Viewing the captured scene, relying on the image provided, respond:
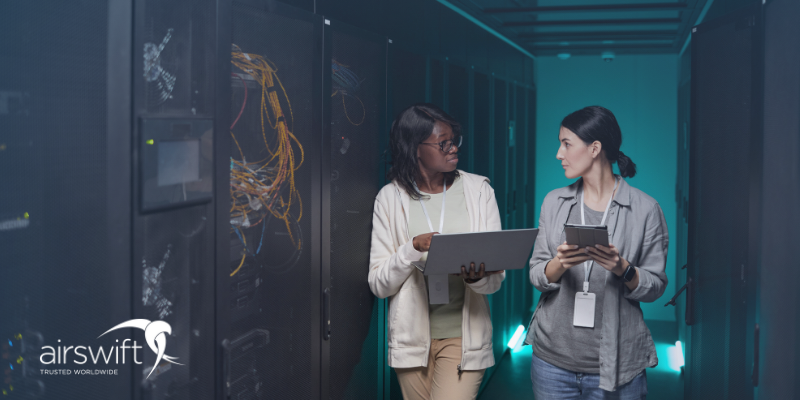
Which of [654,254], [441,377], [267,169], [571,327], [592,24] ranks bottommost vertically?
[441,377]

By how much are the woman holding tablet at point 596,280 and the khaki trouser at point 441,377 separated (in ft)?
0.92

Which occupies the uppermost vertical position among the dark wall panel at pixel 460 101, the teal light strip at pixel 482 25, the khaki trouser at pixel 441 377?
the teal light strip at pixel 482 25

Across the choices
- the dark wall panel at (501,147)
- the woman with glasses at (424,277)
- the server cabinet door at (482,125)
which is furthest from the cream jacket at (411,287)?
the dark wall panel at (501,147)

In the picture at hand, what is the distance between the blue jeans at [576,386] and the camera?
2.13m

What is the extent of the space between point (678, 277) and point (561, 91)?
2.42 metres

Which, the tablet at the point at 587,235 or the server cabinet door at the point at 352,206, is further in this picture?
the server cabinet door at the point at 352,206

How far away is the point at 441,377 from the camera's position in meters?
2.43

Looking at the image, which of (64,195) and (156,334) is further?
(156,334)

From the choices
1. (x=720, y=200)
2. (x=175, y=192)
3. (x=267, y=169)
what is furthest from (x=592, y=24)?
(x=175, y=192)

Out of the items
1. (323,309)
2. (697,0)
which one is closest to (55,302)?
(323,309)

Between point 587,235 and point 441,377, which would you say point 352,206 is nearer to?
point 441,377

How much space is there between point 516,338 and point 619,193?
3928mm

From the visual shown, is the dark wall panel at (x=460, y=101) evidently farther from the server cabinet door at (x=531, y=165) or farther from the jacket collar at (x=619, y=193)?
the server cabinet door at (x=531, y=165)

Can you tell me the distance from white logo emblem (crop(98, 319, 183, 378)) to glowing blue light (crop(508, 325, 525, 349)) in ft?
14.8
